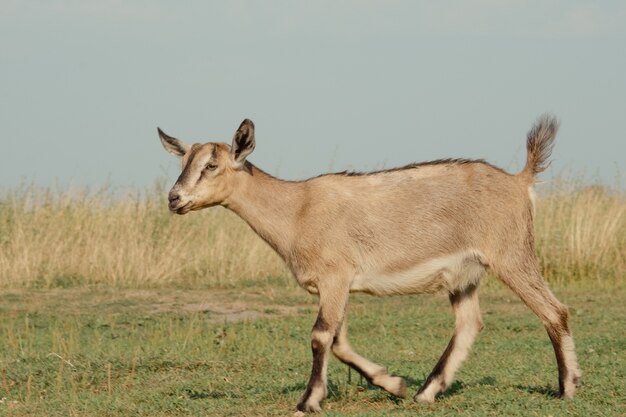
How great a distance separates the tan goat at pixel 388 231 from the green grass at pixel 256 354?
52 cm

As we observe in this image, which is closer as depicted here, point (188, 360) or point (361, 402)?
point (361, 402)

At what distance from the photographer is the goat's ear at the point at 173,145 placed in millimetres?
9195

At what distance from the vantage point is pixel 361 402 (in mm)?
8727

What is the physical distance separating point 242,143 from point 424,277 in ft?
6.01

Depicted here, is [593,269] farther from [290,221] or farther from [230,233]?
[290,221]

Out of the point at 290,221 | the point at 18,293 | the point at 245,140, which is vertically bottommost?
the point at 18,293

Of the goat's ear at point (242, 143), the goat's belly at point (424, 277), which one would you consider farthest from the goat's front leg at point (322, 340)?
the goat's ear at point (242, 143)

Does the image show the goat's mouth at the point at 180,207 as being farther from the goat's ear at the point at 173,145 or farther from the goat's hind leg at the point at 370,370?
the goat's hind leg at the point at 370,370

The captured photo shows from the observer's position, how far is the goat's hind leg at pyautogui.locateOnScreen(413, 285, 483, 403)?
346 inches

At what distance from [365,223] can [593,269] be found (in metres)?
11.5

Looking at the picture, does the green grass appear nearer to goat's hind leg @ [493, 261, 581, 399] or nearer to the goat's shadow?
the goat's shadow

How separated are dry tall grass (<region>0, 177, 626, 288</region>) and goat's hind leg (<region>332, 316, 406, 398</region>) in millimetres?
9929

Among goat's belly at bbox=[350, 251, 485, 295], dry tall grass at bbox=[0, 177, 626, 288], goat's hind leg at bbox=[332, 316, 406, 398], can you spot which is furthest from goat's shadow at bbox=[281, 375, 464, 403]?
dry tall grass at bbox=[0, 177, 626, 288]

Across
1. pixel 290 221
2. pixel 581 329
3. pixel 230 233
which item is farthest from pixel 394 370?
pixel 230 233
